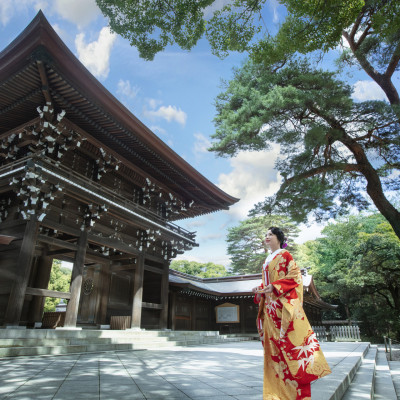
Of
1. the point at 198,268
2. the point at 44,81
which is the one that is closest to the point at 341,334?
the point at 44,81

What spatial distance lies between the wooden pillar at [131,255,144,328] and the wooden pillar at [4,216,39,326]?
4.17 metres

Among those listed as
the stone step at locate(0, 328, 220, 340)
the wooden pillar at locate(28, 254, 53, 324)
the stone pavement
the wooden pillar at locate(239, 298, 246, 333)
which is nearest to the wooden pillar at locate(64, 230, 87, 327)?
the stone step at locate(0, 328, 220, 340)

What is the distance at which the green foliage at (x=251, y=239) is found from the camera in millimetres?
32719

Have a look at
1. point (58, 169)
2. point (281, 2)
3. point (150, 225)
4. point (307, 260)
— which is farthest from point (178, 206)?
point (307, 260)

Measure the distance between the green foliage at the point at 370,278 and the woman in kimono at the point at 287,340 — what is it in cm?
1753

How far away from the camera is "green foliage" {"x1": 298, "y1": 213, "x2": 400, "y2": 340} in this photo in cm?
1797

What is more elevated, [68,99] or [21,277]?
[68,99]

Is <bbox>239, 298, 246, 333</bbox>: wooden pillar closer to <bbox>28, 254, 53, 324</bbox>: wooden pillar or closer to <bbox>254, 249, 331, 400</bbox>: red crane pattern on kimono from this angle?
<bbox>28, 254, 53, 324</bbox>: wooden pillar

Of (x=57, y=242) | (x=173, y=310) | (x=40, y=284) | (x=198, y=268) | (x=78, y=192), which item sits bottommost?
(x=173, y=310)

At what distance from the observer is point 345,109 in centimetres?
807

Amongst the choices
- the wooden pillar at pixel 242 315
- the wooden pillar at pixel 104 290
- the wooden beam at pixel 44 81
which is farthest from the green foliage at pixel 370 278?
the wooden beam at pixel 44 81

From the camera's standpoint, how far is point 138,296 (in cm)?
1053

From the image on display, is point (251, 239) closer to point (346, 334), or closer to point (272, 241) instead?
point (346, 334)

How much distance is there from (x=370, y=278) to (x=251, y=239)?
15.3m
